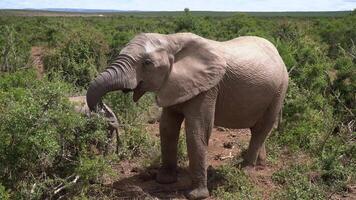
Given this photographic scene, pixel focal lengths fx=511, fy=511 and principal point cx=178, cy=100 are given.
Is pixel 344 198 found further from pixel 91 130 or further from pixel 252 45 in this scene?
pixel 91 130

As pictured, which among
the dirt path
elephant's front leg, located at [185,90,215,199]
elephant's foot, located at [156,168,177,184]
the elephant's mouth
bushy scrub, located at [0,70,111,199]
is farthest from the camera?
elephant's foot, located at [156,168,177,184]

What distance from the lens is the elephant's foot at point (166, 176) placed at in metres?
6.07

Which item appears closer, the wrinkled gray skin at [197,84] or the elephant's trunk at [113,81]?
the elephant's trunk at [113,81]

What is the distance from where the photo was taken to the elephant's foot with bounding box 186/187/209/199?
18.1 feet

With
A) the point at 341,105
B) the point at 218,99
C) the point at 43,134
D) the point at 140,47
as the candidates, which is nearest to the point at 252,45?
the point at 218,99

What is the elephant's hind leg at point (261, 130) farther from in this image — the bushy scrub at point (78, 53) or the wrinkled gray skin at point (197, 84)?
the bushy scrub at point (78, 53)

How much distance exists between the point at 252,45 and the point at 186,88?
1.26 m

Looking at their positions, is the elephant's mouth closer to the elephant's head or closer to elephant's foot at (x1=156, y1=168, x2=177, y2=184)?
the elephant's head

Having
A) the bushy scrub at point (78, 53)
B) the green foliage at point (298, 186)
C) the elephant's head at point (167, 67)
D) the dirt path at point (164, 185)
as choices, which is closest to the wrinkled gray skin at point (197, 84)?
the elephant's head at point (167, 67)

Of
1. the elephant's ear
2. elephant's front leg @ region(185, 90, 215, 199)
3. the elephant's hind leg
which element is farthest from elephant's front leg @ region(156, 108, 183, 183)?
the elephant's hind leg

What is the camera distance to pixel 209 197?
5.68 meters

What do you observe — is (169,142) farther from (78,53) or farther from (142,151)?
(78,53)

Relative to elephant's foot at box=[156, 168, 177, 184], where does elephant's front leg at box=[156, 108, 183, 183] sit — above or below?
above

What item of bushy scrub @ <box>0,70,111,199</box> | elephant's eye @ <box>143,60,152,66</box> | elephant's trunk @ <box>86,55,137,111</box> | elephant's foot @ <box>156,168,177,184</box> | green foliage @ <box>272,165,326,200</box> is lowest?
elephant's foot @ <box>156,168,177,184</box>
